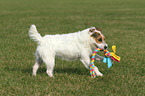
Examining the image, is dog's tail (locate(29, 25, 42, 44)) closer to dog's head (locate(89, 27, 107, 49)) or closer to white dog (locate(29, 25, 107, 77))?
white dog (locate(29, 25, 107, 77))

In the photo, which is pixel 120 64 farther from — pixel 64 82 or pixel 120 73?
pixel 64 82

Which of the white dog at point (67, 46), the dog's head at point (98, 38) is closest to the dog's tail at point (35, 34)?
the white dog at point (67, 46)

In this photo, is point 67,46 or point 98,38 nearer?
point 98,38

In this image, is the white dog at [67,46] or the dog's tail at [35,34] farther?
the dog's tail at [35,34]

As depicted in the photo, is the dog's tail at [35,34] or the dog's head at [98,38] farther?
the dog's tail at [35,34]

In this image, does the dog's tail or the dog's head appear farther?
the dog's tail

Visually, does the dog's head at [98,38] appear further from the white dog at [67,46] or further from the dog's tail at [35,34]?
the dog's tail at [35,34]

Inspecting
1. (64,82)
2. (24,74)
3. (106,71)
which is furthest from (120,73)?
(24,74)

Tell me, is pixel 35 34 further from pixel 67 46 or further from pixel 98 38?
pixel 98 38

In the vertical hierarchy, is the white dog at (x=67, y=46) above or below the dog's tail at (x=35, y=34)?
below

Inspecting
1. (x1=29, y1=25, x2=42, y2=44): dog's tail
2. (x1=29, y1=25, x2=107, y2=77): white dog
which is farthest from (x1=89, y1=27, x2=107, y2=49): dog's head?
(x1=29, y1=25, x2=42, y2=44): dog's tail

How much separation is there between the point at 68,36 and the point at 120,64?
2075 mm

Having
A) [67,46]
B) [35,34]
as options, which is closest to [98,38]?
[67,46]

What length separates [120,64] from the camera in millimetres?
→ 6617
